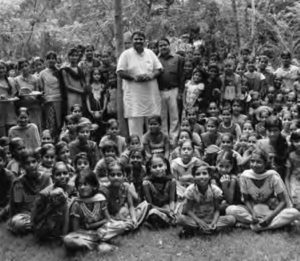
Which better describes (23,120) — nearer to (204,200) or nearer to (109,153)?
(109,153)

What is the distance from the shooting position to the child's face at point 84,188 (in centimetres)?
567

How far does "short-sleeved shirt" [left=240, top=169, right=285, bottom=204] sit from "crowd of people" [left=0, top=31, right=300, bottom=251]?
0.01 metres

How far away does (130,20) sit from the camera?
13266mm

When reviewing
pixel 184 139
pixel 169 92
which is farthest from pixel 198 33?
pixel 184 139

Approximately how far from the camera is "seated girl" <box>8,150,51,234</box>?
602 centimetres

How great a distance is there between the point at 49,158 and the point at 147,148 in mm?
1742

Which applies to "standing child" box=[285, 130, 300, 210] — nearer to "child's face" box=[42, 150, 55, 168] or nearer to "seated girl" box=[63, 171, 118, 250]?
"seated girl" box=[63, 171, 118, 250]

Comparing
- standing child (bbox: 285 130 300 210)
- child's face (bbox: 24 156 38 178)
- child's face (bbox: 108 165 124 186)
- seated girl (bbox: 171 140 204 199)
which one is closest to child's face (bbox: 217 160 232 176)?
seated girl (bbox: 171 140 204 199)

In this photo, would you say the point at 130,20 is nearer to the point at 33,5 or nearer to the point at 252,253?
the point at 33,5

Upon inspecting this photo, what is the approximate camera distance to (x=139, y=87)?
827 centimetres

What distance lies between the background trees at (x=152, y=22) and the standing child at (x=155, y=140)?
5763 millimetres

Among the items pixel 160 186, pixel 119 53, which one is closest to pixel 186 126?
pixel 119 53

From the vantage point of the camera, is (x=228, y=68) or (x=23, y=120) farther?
(x=228, y=68)

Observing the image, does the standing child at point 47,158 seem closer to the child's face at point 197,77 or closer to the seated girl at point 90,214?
the seated girl at point 90,214
